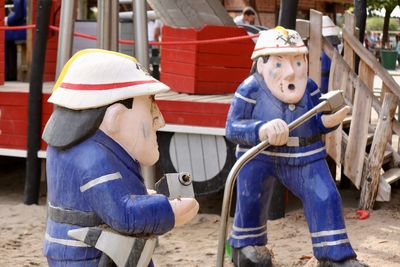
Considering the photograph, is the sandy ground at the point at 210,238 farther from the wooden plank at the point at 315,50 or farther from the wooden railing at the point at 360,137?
the wooden plank at the point at 315,50

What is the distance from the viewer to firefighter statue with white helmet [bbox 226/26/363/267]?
412cm

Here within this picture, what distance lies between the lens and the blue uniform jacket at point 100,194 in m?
2.59

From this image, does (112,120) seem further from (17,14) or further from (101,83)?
(17,14)

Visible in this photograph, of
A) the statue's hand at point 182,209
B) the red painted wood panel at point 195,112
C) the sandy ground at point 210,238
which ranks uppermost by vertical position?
the statue's hand at point 182,209

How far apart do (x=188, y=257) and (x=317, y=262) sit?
1055mm

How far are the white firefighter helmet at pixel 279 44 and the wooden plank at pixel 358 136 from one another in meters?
2.05

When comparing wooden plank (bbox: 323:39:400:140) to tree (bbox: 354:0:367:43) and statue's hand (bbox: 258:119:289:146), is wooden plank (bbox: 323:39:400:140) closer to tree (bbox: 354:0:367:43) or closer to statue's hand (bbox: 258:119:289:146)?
statue's hand (bbox: 258:119:289:146)

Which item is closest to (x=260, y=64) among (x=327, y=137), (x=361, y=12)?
(x=327, y=137)

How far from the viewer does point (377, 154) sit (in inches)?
241

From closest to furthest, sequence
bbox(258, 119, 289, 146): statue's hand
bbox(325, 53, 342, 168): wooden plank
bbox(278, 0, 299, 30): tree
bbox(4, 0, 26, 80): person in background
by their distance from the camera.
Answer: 1. bbox(258, 119, 289, 146): statue's hand
2. bbox(278, 0, 299, 30): tree
3. bbox(325, 53, 342, 168): wooden plank
4. bbox(4, 0, 26, 80): person in background

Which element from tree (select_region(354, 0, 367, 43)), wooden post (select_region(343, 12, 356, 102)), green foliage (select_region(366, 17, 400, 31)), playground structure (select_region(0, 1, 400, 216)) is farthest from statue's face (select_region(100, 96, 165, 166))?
green foliage (select_region(366, 17, 400, 31))

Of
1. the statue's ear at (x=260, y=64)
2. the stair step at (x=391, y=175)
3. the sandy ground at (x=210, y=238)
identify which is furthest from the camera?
the stair step at (x=391, y=175)

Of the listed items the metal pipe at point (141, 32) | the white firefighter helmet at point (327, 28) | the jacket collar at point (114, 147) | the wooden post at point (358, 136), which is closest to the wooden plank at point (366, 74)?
the wooden post at point (358, 136)

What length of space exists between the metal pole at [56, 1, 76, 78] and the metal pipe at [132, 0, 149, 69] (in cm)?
42
